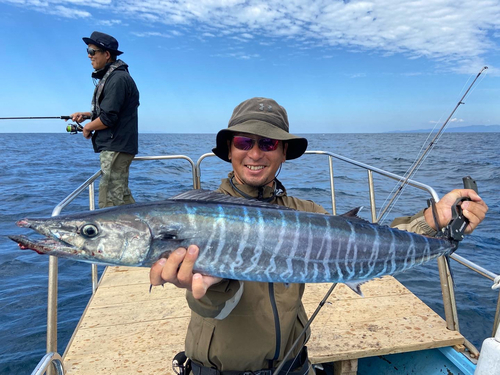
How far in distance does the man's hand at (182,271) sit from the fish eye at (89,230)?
37 cm

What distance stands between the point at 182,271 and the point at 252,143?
1.10 meters

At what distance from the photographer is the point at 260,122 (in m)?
2.49

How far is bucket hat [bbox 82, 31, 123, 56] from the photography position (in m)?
5.50

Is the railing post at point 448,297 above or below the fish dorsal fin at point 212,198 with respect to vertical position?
below

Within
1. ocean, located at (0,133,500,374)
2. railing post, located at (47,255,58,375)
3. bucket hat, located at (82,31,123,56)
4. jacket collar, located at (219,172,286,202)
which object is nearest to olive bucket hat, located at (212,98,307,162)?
jacket collar, located at (219,172,286,202)

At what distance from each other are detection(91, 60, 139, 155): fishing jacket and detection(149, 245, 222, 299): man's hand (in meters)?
4.26

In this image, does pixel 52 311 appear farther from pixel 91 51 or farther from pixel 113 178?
pixel 91 51

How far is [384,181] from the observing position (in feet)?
58.7

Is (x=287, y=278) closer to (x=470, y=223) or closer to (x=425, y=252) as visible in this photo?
(x=425, y=252)

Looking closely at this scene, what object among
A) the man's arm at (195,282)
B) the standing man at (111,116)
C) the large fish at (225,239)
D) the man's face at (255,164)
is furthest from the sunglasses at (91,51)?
the man's arm at (195,282)

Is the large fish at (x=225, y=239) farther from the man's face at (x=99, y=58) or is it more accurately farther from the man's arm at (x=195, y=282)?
the man's face at (x=99, y=58)

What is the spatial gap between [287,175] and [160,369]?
647 inches

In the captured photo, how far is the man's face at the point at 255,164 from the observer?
254 cm

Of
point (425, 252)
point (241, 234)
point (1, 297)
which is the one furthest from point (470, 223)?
point (1, 297)
